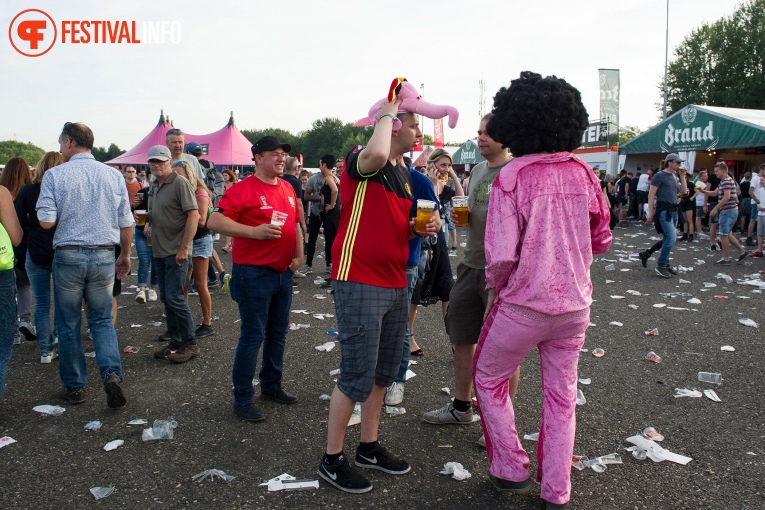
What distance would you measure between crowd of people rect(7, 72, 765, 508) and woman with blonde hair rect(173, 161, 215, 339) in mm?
37

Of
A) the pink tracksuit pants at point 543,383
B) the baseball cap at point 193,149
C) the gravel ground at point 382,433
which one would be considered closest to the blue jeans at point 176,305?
the gravel ground at point 382,433

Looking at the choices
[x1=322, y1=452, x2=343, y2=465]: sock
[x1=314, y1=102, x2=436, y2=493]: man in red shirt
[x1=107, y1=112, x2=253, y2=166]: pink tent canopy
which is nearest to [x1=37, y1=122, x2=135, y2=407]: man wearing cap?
[x1=322, y1=452, x2=343, y2=465]: sock

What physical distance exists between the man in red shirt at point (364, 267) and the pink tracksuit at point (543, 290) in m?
0.48

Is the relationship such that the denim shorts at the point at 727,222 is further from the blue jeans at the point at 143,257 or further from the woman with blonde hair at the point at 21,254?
the woman with blonde hair at the point at 21,254

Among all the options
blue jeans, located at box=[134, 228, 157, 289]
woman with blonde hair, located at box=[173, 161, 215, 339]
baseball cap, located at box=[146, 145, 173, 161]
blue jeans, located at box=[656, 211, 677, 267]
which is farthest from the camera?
blue jeans, located at box=[656, 211, 677, 267]

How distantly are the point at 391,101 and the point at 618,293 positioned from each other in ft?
21.1

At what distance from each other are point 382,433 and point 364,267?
136 cm

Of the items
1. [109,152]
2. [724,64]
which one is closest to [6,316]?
[724,64]

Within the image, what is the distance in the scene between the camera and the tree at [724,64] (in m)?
36.4

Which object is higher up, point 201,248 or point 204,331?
point 201,248

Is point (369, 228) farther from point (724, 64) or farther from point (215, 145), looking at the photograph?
point (724, 64)

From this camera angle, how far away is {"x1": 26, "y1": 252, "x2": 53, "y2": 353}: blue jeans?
5.08 m

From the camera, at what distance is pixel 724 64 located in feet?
125

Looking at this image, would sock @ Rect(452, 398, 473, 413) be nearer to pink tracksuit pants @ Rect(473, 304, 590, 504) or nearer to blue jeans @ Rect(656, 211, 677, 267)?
pink tracksuit pants @ Rect(473, 304, 590, 504)
